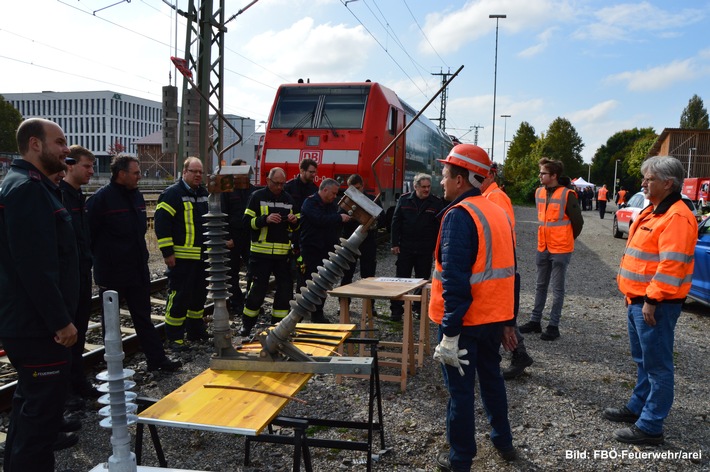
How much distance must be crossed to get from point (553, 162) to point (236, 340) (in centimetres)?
439

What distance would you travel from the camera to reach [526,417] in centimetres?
453

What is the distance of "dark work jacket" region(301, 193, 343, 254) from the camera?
22.2 ft

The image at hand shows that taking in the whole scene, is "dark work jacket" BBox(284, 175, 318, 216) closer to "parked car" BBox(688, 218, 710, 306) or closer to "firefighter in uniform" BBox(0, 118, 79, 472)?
"firefighter in uniform" BBox(0, 118, 79, 472)

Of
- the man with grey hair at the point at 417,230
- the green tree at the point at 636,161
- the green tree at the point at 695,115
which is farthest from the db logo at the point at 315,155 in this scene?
the green tree at the point at 695,115

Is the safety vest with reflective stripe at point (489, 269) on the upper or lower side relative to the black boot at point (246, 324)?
upper

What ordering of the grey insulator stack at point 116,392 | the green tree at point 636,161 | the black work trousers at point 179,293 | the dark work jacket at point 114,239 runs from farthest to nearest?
the green tree at point 636,161
the black work trousers at point 179,293
the dark work jacket at point 114,239
the grey insulator stack at point 116,392

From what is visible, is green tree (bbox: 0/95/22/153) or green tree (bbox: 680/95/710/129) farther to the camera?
green tree (bbox: 680/95/710/129)

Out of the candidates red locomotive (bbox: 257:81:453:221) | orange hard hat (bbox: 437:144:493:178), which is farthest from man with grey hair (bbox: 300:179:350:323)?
red locomotive (bbox: 257:81:453:221)

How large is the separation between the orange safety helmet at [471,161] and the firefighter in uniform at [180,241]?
3.48 metres

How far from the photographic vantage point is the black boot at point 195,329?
6348 millimetres

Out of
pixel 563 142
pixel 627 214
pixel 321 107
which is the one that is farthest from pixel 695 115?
pixel 321 107

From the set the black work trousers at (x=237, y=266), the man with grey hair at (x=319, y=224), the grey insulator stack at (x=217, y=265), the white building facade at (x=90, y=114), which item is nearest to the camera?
the grey insulator stack at (x=217, y=265)

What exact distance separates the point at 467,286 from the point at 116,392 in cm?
210

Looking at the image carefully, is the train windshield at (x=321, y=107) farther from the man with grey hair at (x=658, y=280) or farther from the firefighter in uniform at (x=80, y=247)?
→ the man with grey hair at (x=658, y=280)
